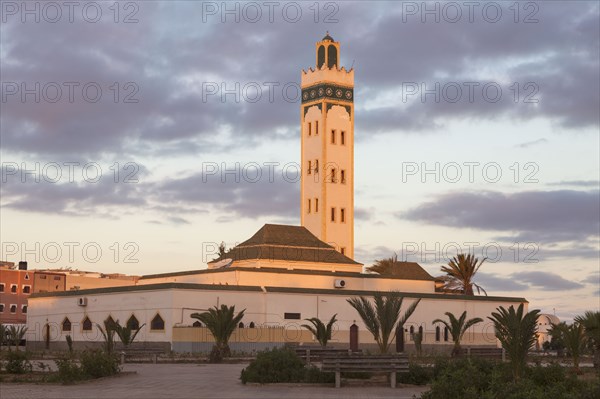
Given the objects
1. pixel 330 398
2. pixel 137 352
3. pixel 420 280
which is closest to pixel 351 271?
pixel 420 280

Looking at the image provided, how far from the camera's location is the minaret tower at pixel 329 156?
8000 centimetres

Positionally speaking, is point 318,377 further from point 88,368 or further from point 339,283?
point 339,283

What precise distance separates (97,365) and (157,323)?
28.4 m

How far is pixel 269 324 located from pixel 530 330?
32.2 meters

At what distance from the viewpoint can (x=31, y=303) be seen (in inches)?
2613

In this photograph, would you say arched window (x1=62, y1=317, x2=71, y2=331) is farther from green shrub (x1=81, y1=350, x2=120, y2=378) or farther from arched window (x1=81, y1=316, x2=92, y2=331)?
green shrub (x1=81, y1=350, x2=120, y2=378)

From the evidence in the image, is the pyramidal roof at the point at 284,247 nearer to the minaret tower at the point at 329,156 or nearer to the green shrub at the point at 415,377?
the minaret tower at the point at 329,156

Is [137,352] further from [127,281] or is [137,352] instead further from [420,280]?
[127,281]

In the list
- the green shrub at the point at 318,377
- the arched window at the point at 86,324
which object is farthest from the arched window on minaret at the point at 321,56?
the green shrub at the point at 318,377

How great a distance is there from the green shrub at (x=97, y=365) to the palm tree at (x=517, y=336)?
10.7 metres

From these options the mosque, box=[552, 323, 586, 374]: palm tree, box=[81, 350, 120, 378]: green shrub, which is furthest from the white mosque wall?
box=[81, 350, 120, 378]: green shrub

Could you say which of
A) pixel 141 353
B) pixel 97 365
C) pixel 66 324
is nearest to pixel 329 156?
pixel 66 324

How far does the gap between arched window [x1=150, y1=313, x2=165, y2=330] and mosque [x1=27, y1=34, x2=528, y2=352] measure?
0.06 m

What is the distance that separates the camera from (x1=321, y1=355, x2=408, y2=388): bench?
24.0 metres
